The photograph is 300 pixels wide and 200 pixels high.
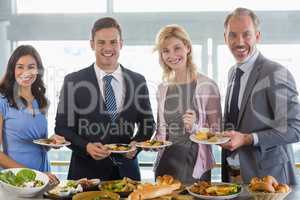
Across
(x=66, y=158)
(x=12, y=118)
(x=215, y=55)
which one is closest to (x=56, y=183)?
(x=12, y=118)

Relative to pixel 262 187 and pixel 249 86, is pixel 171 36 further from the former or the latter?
pixel 262 187

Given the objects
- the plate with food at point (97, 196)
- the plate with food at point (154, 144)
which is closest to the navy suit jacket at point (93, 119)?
the plate with food at point (154, 144)

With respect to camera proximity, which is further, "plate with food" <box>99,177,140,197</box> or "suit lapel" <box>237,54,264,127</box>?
"suit lapel" <box>237,54,264,127</box>


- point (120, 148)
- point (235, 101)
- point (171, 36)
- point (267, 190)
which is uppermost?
point (171, 36)

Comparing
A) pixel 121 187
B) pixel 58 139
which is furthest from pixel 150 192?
pixel 58 139

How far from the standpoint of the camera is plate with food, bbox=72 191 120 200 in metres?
2.15

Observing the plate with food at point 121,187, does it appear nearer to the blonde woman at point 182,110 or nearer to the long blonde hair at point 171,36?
the blonde woman at point 182,110

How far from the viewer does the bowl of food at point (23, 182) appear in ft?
7.41

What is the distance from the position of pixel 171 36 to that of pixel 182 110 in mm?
490

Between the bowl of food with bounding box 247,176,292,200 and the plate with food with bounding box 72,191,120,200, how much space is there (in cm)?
66

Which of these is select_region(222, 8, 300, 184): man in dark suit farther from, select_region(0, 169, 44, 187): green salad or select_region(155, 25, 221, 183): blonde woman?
select_region(0, 169, 44, 187): green salad

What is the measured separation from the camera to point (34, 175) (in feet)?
7.84

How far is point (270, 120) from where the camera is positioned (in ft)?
9.39

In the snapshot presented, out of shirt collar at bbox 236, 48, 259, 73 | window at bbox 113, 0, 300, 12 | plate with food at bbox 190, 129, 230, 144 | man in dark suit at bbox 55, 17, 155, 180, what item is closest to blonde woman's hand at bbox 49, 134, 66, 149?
man in dark suit at bbox 55, 17, 155, 180
